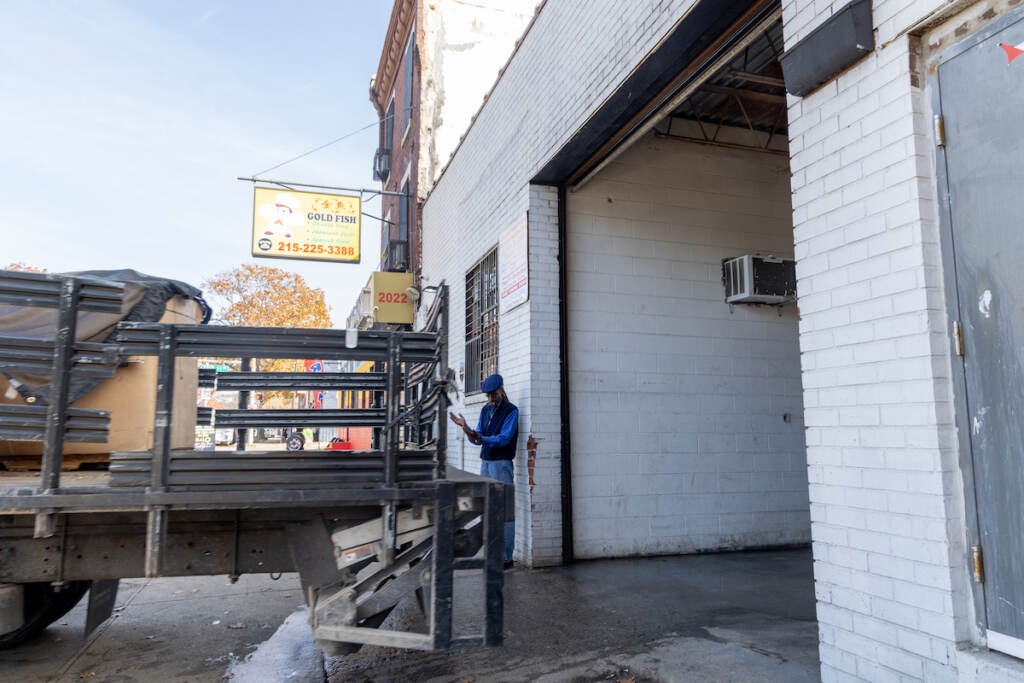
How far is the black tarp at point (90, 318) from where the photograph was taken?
308cm

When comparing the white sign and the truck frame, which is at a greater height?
the white sign

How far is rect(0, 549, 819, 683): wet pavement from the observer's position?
399 cm

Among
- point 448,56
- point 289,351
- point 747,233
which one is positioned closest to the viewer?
point 289,351

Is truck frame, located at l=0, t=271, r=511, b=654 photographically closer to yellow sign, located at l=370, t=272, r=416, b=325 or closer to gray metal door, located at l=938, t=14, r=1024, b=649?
gray metal door, located at l=938, t=14, r=1024, b=649

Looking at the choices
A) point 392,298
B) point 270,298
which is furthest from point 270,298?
point 392,298

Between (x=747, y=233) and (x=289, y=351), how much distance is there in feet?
19.7

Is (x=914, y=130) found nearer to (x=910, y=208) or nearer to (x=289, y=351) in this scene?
(x=910, y=208)

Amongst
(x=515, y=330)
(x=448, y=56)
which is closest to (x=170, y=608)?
(x=515, y=330)

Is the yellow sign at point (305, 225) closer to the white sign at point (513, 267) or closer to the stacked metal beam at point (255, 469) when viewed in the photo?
the white sign at point (513, 267)

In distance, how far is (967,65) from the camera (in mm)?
2721

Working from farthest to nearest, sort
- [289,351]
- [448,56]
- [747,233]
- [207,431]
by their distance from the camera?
[448,56] < [747,233] < [207,431] < [289,351]

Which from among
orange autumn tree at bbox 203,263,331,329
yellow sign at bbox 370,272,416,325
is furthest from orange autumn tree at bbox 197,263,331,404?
yellow sign at bbox 370,272,416,325

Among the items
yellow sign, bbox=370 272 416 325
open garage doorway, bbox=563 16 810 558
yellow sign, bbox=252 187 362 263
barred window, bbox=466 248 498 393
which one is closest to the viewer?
open garage doorway, bbox=563 16 810 558

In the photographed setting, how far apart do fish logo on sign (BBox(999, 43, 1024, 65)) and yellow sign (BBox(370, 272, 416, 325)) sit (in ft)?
35.1
